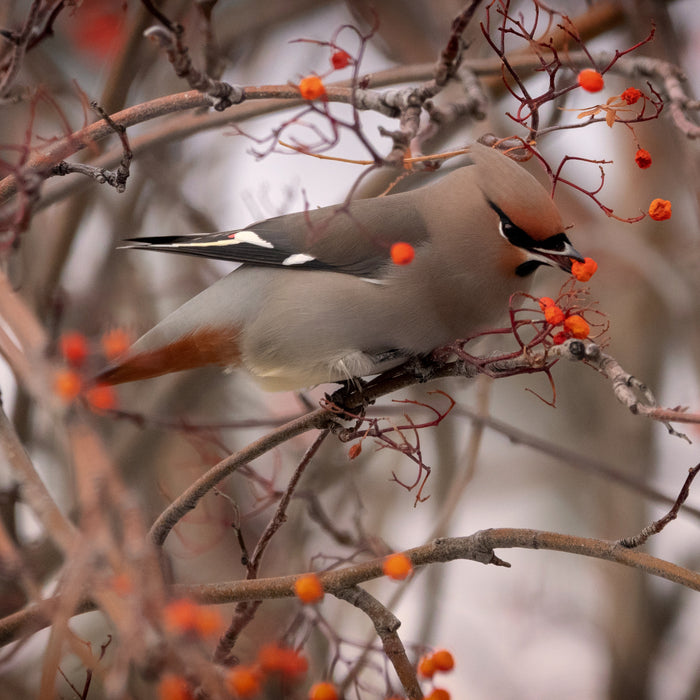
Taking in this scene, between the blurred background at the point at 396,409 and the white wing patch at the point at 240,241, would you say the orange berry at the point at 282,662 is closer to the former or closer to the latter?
the blurred background at the point at 396,409

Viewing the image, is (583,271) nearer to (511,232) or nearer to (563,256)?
(563,256)

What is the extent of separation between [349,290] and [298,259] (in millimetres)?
183

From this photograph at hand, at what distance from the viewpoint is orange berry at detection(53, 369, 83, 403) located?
1.01 m

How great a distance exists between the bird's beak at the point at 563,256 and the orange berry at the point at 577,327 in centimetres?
48

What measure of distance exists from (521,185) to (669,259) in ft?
6.93

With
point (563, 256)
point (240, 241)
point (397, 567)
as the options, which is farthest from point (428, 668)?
point (240, 241)

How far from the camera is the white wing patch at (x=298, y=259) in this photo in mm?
2486

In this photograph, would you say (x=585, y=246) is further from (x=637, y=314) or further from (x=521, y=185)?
(x=521, y=185)

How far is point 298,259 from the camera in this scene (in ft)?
8.16

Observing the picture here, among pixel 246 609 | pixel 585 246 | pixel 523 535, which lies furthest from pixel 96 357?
pixel 585 246

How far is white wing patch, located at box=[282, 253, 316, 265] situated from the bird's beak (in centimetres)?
67

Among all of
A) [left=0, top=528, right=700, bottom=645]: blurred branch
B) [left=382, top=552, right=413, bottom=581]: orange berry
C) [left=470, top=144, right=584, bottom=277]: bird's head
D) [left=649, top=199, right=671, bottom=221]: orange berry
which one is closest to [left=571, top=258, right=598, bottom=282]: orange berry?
[left=649, top=199, right=671, bottom=221]: orange berry

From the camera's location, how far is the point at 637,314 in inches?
166

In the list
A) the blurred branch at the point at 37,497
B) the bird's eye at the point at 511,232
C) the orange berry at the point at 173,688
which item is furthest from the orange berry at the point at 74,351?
the bird's eye at the point at 511,232
